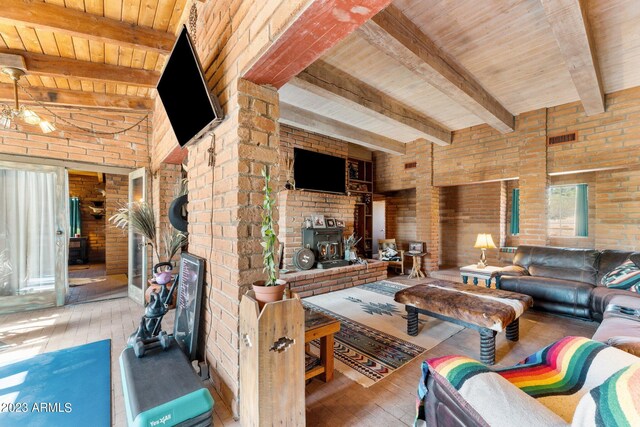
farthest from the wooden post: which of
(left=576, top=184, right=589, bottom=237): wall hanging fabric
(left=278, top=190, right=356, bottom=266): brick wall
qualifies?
(left=576, top=184, right=589, bottom=237): wall hanging fabric

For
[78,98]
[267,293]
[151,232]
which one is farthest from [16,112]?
[267,293]

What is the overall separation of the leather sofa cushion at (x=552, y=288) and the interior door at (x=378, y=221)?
3.92 meters

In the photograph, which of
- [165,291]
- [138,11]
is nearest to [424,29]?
[138,11]

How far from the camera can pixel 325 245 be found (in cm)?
520

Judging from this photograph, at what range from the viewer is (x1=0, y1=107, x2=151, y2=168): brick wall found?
11.3 feet

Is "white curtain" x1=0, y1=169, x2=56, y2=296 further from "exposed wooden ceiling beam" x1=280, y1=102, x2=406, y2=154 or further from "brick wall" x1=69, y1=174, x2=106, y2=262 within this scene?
"brick wall" x1=69, y1=174, x2=106, y2=262

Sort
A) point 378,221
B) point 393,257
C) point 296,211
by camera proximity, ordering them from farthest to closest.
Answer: point 378,221 < point 393,257 < point 296,211

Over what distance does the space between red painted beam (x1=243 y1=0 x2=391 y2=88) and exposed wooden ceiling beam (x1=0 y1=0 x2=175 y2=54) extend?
1.60 m

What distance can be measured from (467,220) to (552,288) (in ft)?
12.1

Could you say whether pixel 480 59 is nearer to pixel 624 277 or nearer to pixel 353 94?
pixel 353 94

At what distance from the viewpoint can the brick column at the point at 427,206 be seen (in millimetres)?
5938

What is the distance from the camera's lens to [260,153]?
170 cm

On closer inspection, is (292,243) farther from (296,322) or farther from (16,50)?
(16,50)

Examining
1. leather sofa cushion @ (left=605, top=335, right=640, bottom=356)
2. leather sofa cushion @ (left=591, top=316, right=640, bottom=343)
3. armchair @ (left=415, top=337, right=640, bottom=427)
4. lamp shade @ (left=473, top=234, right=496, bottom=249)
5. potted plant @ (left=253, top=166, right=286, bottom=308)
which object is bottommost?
leather sofa cushion @ (left=591, top=316, right=640, bottom=343)
